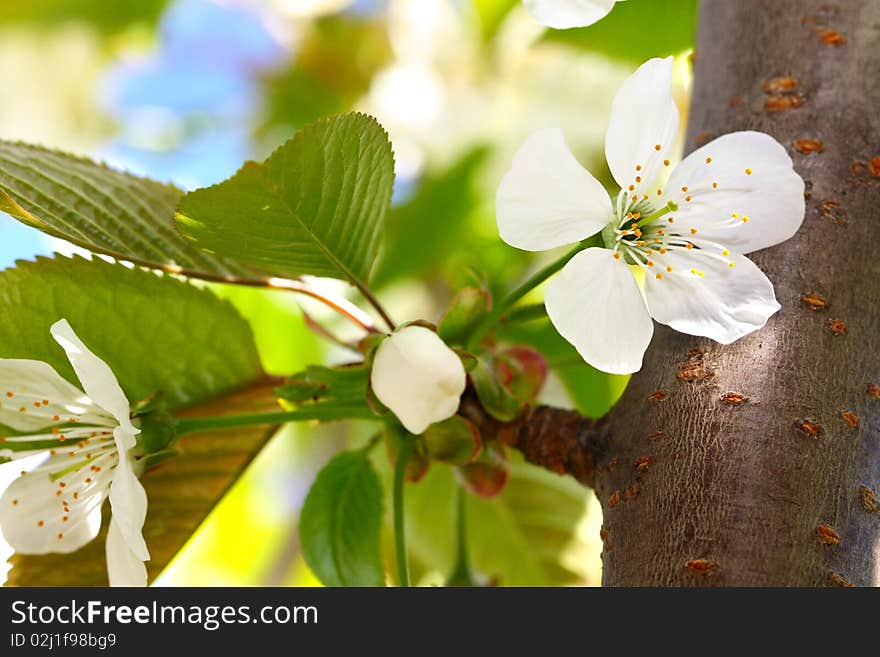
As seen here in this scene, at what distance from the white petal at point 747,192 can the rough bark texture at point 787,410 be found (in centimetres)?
1

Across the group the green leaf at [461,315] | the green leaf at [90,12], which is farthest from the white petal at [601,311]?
the green leaf at [90,12]

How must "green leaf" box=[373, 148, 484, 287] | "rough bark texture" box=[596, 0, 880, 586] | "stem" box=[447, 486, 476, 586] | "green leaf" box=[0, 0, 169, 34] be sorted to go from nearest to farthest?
"rough bark texture" box=[596, 0, 880, 586] → "stem" box=[447, 486, 476, 586] → "green leaf" box=[373, 148, 484, 287] → "green leaf" box=[0, 0, 169, 34]

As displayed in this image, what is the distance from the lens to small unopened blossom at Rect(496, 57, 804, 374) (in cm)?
52

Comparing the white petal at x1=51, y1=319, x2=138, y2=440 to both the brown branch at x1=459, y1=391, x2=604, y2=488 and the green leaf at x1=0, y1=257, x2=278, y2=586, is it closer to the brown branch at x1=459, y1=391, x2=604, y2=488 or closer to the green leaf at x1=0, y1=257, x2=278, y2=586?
the green leaf at x1=0, y1=257, x2=278, y2=586

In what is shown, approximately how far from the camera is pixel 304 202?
1.83ft

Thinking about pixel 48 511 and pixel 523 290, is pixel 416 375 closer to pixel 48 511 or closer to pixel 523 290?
pixel 523 290

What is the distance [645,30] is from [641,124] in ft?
1.38

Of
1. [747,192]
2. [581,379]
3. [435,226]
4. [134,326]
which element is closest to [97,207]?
[134,326]

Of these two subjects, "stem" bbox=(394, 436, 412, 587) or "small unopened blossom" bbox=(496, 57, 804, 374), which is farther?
"stem" bbox=(394, 436, 412, 587)

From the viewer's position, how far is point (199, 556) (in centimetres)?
169

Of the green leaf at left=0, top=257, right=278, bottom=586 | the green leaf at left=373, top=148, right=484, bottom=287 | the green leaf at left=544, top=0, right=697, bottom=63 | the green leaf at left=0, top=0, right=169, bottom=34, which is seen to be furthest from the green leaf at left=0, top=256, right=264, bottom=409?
the green leaf at left=0, top=0, right=169, bottom=34
